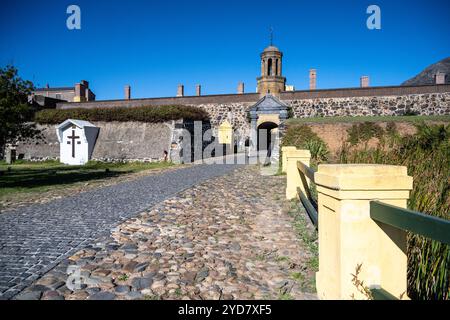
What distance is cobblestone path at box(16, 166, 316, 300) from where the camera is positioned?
2.97 meters

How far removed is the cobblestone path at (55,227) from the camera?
343 centimetres

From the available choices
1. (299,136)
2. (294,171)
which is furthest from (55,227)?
(299,136)

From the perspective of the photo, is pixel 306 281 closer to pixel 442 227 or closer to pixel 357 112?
pixel 442 227

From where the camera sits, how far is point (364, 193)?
1.92 meters

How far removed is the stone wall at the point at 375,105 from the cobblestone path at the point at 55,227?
18.6m

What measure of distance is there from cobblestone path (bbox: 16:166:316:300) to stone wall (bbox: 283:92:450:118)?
19.6 m

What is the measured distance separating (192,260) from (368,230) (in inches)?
95.9

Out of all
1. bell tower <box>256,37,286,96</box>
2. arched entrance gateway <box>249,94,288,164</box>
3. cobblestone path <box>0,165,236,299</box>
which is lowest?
cobblestone path <box>0,165,236,299</box>

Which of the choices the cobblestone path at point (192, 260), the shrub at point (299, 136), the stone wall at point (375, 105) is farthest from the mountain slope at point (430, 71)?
the cobblestone path at point (192, 260)

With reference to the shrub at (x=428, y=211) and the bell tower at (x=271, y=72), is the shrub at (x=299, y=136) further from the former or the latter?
the bell tower at (x=271, y=72)

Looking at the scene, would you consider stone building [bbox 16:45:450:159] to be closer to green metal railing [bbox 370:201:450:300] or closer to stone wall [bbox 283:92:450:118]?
stone wall [bbox 283:92:450:118]

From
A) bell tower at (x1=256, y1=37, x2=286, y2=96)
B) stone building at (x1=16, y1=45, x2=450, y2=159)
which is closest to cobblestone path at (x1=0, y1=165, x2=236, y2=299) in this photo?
stone building at (x1=16, y1=45, x2=450, y2=159)

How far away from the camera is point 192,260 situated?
12.3ft
